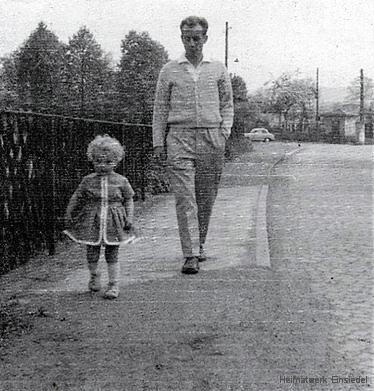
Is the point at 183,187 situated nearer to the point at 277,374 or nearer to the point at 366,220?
the point at 277,374

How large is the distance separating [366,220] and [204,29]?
15.0 ft

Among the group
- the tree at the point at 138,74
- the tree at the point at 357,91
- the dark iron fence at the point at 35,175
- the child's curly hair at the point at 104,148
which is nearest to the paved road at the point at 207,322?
the dark iron fence at the point at 35,175

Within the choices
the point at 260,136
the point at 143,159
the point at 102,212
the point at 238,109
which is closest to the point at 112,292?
the point at 102,212

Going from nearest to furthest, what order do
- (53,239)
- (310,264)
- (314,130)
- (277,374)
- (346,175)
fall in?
(277,374), (310,264), (53,239), (346,175), (314,130)

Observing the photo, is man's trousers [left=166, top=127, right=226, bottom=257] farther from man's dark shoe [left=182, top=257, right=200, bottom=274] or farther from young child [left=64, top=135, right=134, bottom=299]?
young child [left=64, top=135, right=134, bottom=299]

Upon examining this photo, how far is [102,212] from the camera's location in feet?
16.7

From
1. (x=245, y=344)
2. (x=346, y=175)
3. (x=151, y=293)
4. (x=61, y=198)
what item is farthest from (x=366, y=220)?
(x=346, y=175)

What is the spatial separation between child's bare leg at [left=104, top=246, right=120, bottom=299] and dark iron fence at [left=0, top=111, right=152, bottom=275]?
1078 millimetres

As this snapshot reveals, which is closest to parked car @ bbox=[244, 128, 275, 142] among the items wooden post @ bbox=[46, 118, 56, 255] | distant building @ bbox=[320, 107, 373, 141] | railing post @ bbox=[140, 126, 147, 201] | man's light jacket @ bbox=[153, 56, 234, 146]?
distant building @ bbox=[320, 107, 373, 141]

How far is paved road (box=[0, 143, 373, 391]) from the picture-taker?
336cm

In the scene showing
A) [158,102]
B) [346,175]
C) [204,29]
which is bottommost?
[346,175]

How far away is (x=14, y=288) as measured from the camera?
210 inches

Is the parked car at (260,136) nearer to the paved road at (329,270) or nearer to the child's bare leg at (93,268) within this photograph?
the paved road at (329,270)

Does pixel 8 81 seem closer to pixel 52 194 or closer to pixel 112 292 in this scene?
pixel 52 194
